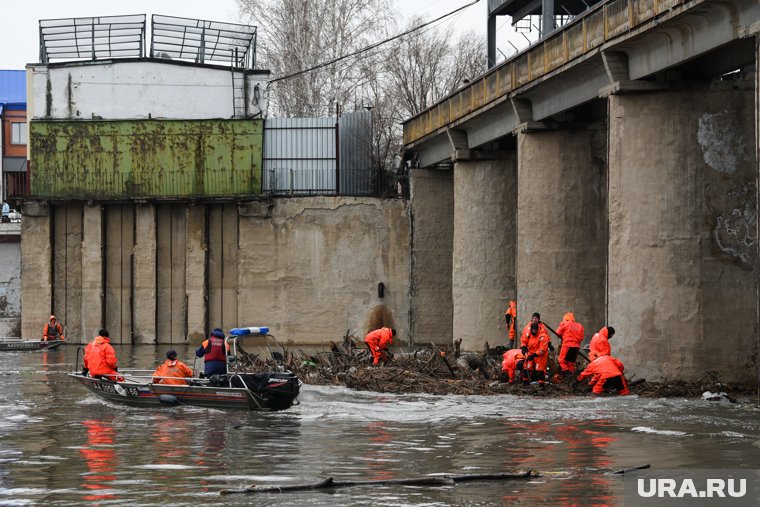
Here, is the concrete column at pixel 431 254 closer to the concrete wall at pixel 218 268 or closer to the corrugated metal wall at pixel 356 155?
the concrete wall at pixel 218 268

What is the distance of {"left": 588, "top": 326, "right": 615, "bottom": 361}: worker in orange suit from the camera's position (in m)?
28.3

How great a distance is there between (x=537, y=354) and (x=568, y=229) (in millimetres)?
8943

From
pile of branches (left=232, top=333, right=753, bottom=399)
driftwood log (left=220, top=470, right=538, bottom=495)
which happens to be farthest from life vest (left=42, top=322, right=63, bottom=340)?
driftwood log (left=220, top=470, right=538, bottom=495)

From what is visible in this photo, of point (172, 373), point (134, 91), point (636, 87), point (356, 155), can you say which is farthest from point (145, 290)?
point (636, 87)

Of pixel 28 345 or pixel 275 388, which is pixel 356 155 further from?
pixel 275 388

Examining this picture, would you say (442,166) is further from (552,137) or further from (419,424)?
(419,424)

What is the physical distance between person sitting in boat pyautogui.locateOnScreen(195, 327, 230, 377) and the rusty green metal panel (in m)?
26.7

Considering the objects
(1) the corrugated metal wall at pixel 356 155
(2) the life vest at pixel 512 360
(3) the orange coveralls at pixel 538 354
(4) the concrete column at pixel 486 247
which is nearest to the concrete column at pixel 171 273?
(1) the corrugated metal wall at pixel 356 155

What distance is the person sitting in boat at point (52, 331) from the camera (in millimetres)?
51156

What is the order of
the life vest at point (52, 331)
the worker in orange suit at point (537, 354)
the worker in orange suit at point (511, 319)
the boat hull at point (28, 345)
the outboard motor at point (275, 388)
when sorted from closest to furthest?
the outboard motor at point (275, 388) < the worker in orange suit at point (537, 354) < the worker in orange suit at point (511, 319) < the boat hull at point (28, 345) < the life vest at point (52, 331)

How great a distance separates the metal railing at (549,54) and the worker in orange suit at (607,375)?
7280 mm

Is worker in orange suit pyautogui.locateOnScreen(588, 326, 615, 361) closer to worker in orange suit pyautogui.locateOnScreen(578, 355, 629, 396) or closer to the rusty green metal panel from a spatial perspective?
worker in orange suit pyautogui.locateOnScreen(578, 355, 629, 396)

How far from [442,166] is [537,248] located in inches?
617

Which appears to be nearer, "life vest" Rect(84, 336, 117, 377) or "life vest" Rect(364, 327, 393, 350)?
"life vest" Rect(84, 336, 117, 377)
